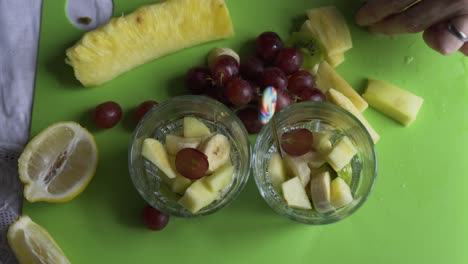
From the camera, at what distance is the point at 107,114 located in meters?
1.39

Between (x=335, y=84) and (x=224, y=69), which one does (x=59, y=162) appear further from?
(x=335, y=84)

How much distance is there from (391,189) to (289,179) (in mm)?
309

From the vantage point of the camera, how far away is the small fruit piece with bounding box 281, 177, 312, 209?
1306 millimetres

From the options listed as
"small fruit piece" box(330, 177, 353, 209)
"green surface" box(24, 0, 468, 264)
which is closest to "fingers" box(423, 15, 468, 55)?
"green surface" box(24, 0, 468, 264)

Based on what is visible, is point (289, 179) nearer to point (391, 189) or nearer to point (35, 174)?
point (391, 189)

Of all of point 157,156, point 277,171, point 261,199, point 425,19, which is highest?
point 425,19

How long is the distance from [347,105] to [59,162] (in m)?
0.74

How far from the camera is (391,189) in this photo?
4.81 feet

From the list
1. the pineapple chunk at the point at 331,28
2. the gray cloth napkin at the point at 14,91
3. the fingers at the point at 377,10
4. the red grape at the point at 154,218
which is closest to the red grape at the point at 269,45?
the pineapple chunk at the point at 331,28

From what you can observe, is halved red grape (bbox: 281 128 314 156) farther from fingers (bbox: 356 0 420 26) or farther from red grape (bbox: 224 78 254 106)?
fingers (bbox: 356 0 420 26)

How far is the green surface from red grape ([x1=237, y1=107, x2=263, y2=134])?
147 mm

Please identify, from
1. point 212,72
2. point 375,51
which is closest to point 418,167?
point 375,51

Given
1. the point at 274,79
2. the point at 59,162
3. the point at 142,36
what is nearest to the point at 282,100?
the point at 274,79

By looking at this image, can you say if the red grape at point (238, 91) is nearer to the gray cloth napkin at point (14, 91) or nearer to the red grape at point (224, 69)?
the red grape at point (224, 69)
